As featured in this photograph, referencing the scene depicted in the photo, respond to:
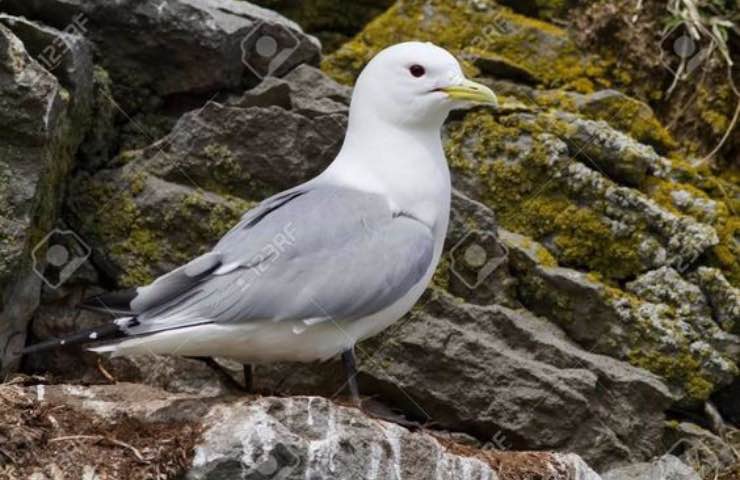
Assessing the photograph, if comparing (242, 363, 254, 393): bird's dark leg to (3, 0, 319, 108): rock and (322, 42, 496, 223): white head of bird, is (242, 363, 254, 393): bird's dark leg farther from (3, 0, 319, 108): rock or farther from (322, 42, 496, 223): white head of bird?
(3, 0, 319, 108): rock

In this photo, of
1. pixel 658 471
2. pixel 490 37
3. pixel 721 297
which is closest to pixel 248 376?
A: pixel 658 471

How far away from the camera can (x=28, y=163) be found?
678 centimetres

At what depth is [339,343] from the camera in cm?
615

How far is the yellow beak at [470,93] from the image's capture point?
6.63 m

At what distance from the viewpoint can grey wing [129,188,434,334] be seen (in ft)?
19.5

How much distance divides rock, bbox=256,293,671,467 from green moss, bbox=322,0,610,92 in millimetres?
1898

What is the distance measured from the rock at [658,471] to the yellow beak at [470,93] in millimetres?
1974

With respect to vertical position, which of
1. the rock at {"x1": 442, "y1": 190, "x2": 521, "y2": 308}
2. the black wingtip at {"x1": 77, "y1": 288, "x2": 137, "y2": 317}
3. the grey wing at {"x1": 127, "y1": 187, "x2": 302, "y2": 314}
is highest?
the grey wing at {"x1": 127, "y1": 187, "x2": 302, "y2": 314}

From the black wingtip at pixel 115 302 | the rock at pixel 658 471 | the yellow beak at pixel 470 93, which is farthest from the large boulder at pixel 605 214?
the black wingtip at pixel 115 302

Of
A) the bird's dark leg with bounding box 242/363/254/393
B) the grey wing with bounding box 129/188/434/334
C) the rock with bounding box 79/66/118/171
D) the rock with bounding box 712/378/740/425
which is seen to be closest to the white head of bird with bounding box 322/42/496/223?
the grey wing with bounding box 129/188/434/334

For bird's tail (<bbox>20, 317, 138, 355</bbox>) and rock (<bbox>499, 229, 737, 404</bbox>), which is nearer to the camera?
bird's tail (<bbox>20, 317, 138, 355</bbox>)

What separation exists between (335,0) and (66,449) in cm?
445

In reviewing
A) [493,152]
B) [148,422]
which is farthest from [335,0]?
[148,422]

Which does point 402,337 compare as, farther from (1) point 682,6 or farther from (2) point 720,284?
(1) point 682,6
